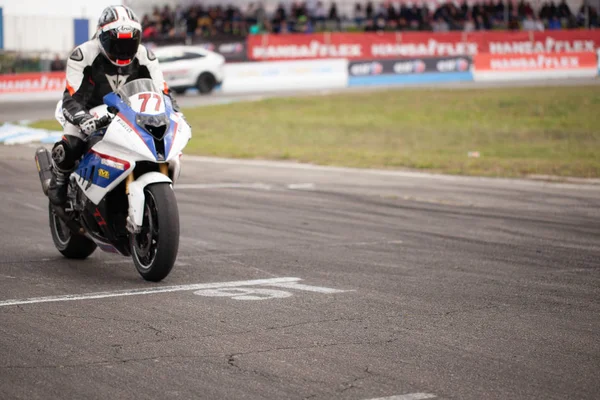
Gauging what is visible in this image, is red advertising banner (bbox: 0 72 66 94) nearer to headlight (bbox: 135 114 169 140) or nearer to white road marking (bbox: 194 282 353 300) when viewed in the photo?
headlight (bbox: 135 114 169 140)

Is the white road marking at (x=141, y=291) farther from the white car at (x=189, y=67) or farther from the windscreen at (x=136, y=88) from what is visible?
the white car at (x=189, y=67)

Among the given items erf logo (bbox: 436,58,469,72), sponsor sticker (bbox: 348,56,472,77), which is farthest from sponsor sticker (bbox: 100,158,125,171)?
erf logo (bbox: 436,58,469,72)

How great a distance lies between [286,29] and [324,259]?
108 feet

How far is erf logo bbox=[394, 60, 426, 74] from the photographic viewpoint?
1604 inches

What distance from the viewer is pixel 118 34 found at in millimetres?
7934

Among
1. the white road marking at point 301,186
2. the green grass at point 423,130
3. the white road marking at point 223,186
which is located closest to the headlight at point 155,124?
the white road marking at point 223,186

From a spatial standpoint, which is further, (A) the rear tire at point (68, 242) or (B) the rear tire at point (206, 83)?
(B) the rear tire at point (206, 83)

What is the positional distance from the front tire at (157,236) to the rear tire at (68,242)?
40.1 inches

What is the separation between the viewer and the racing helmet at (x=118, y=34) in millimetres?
7934

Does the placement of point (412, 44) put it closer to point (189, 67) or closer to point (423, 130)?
point (189, 67)

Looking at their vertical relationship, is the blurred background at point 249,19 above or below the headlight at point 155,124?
above

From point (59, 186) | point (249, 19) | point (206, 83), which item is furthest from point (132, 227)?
point (249, 19)

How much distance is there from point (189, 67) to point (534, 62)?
633 inches

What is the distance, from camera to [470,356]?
551cm
